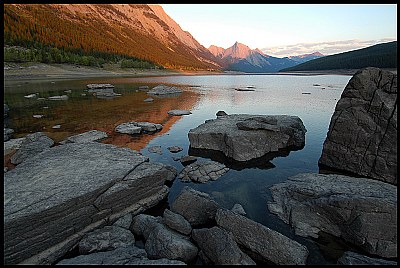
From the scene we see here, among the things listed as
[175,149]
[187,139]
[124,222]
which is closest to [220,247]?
[124,222]

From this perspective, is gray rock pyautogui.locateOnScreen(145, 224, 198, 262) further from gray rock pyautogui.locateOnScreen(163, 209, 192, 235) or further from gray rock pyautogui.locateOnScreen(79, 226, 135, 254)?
gray rock pyautogui.locateOnScreen(79, 226, 135, 254)

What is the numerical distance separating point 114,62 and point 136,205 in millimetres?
149932

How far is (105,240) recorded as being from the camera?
8930mm

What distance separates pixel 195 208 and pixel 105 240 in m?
3.91

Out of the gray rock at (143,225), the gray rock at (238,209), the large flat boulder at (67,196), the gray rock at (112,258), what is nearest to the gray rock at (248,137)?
the gray rock at (238,209)

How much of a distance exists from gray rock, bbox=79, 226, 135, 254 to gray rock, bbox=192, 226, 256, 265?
2.74 metres

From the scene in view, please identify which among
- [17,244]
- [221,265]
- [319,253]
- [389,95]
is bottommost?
[319,253]

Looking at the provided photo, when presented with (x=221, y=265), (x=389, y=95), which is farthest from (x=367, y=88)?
(x=221, y=265)

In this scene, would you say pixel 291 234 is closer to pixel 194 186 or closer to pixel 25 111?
pixel 194 186

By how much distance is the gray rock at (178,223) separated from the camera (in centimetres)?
939

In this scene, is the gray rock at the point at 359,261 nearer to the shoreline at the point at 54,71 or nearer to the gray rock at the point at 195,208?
the gray rock at the point at 195,208

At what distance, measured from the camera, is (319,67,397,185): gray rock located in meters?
14.1

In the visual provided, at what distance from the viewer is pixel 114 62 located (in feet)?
473

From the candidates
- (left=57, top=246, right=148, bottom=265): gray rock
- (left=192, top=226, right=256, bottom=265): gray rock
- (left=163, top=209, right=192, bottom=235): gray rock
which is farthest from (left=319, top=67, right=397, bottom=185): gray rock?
(left=57, top=246, right=148, bottom=265): gray rock
